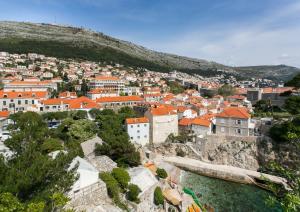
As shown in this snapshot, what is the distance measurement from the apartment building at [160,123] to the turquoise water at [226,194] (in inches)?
323

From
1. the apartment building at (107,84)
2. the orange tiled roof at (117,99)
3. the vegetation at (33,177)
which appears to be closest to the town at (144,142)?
the orange tiled roof at (117,99)

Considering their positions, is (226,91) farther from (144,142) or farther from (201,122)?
(144,142)

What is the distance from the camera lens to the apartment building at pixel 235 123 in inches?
1393

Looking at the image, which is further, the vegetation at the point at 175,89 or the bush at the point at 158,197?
the vegetation at the point at 175,89

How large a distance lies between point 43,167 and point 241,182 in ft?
86.0

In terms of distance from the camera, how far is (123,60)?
449ft

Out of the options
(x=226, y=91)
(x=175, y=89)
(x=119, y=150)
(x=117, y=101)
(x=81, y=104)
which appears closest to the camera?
(x=119, y=150)

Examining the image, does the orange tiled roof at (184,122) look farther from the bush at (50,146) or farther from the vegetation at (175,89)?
the vegetation at (175,89)

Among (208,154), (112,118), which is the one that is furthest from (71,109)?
(208,154)

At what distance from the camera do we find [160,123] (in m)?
38.4

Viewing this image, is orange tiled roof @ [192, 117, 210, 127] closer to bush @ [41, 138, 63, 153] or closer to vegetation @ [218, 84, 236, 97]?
bush @ [41, 138, 63, 153]

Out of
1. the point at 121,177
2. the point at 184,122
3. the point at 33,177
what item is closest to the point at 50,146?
the point at 121,177

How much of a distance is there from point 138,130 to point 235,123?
14866mm

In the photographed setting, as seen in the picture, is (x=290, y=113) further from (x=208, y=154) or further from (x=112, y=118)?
(x=112, y=118)
